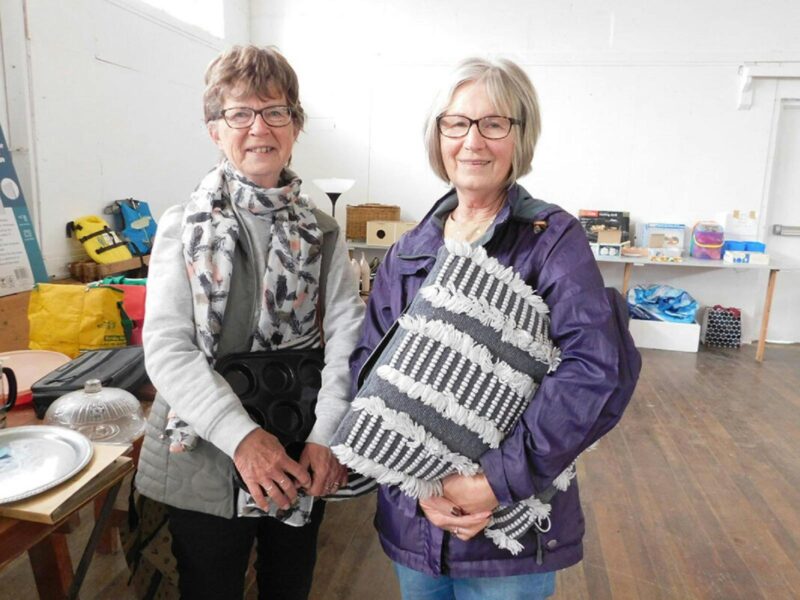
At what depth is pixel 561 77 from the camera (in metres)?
5.23

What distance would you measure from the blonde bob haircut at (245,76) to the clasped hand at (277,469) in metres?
0.60

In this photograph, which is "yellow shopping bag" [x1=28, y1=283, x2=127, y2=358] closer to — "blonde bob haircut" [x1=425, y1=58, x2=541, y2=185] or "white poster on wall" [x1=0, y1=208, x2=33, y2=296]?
"white poster on wall" [x1=0, y1=208, x2=33, y2=296]

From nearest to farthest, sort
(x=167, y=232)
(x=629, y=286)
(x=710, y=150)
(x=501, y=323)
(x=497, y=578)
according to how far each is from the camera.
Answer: (x=501, y=323), (x=497, y=578), (x=167, y=232), (x=710, y=150), (x=629, y=286)

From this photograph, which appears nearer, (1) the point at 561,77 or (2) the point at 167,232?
(2) the point at 167,232

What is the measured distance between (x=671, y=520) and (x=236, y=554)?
6.22 feet

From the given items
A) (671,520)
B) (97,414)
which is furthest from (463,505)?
(671,520)

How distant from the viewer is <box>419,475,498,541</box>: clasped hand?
0.84 metres

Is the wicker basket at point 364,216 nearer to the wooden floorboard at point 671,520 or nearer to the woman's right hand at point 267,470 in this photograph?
the wooden floorboard at point 671,520

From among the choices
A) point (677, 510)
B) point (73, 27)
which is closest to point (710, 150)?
point (677, 510)

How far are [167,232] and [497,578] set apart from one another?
2.71 ft

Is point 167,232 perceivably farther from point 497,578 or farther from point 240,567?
point 497,578

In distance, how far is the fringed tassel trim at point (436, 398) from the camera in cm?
78

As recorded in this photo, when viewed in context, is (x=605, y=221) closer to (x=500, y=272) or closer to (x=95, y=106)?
(x=95, y=106)

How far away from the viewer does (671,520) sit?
2326mm
